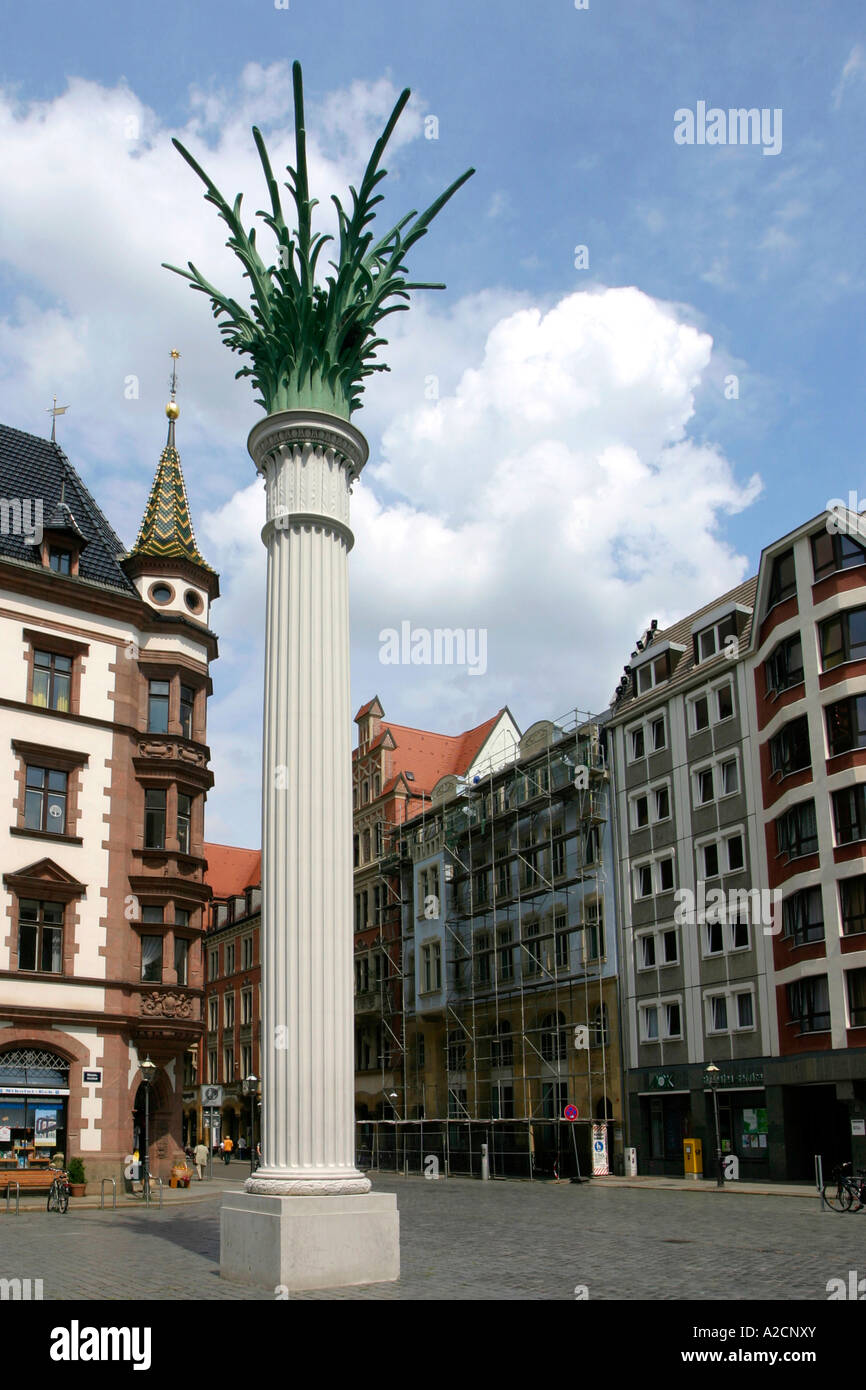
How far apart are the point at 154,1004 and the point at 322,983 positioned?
77.7ft

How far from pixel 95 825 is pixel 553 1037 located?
23.6 m

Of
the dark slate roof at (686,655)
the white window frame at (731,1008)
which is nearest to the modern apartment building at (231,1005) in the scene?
the dark slate roof at (686,655)

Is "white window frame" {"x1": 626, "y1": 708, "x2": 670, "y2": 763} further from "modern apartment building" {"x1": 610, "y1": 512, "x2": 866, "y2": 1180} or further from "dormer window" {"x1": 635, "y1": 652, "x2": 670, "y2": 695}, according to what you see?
"dormer window" {"x1": 635, "y1": 652, "x2": 670, "y2": 695}

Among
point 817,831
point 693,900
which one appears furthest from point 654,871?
point 817,831

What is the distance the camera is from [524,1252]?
1786 centimetres

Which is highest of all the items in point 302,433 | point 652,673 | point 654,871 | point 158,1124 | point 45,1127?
point 652,673

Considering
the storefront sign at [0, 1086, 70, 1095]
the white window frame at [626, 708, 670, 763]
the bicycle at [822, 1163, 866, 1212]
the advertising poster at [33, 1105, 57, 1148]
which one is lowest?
the bicycle at [822, 1163, 866, 1212]

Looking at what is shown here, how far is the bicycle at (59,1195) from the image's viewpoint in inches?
1158

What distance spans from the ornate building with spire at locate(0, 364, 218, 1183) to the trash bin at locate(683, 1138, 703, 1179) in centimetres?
1638

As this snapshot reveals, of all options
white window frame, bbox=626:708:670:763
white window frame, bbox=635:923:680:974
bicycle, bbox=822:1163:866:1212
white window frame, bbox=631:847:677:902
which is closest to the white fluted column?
bicycle, bbox=822:1163:866:1212

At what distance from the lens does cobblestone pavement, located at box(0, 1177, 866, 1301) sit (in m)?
13.6

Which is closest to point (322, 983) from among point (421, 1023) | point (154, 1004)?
point (154, 1004)

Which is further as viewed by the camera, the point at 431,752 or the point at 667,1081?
the point at 431,752

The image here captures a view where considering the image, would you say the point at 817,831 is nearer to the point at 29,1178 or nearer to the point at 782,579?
the point at 782,579
